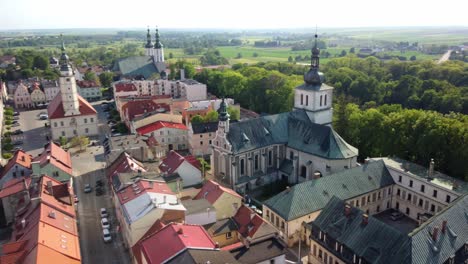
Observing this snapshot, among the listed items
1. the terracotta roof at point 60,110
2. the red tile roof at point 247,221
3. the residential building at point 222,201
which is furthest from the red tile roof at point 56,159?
the red tile roof at point 247,221

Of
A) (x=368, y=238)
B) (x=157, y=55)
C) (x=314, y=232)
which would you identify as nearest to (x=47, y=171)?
(x=314, y=232)

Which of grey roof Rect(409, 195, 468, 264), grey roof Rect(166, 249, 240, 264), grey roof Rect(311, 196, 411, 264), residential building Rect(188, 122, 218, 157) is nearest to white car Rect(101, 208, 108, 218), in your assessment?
grey roof Rect(166, 249, 240, 264)

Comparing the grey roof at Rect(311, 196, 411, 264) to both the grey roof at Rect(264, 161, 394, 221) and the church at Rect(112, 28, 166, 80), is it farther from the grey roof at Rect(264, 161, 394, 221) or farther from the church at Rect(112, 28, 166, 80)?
the church at Rect(112, 28, 166, 80)

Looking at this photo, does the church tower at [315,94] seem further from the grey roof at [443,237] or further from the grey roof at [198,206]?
the grey roof at [443,237]

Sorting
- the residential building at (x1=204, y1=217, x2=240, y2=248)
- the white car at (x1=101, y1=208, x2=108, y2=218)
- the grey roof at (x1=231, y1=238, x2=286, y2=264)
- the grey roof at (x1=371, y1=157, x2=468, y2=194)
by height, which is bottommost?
the white car at (x1=101, y1=208, x2=108, y2=218)

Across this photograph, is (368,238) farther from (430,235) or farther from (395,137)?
(395,137)

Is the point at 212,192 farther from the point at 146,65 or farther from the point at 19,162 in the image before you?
the point at 146,65

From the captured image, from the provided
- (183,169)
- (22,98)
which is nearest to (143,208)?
(183,169)
